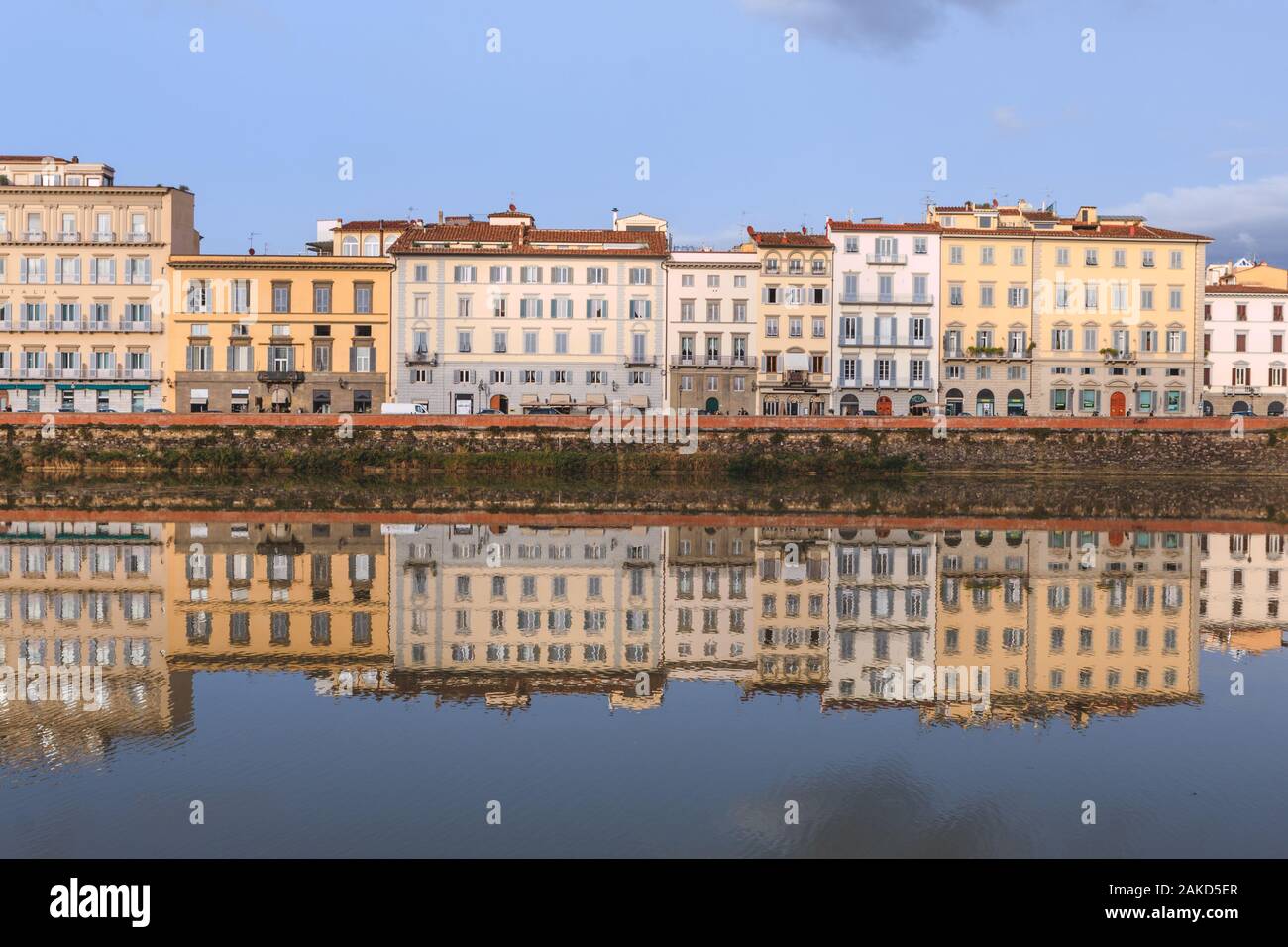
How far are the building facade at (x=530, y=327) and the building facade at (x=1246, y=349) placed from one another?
99.8ft

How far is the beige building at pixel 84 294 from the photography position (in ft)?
206

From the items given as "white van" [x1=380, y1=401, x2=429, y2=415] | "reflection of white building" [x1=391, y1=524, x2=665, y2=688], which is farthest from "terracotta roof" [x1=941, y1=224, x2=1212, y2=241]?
"reflection of white building" [x1=391, y1=524, x2=665, y2=688]

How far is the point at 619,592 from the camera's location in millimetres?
21500

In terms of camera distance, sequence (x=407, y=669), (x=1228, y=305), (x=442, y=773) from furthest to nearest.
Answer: (x=1228, y=305) < (x=407, y=669) < (x=442, y=773)

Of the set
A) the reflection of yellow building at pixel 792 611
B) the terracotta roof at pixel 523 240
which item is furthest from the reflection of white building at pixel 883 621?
the terracotta roof at pixel 523 240

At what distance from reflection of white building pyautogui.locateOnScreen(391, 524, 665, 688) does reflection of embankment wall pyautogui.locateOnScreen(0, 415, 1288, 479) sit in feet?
74.4

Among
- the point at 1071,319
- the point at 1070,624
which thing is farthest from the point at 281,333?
the point at 1070,624

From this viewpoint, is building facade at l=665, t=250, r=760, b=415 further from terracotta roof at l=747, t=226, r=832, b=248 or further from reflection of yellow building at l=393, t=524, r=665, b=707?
reflection of yellow building at l=393, t=524, r=665, b=707

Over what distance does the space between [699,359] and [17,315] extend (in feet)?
115

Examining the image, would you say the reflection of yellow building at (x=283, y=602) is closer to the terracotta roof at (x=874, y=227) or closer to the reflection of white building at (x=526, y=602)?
the reflection of white building at (x=526, y=602)

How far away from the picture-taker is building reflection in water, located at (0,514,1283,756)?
563 inches

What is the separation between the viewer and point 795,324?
2509 inches
